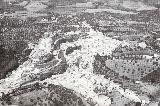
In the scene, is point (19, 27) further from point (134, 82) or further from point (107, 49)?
point (134, 82)

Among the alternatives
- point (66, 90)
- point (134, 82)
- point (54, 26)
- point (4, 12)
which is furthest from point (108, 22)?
point (66, 90)

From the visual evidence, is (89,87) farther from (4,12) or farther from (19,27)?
(4,12)

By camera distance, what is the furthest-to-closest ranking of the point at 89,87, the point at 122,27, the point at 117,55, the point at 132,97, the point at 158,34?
the point at 122,27 < the point at 158,34 < the point at 117,55 < the point at 89,87 < the point at 132,97

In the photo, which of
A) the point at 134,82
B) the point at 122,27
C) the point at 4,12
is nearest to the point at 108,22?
the point at 122,27

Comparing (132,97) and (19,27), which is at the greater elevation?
(19,27)

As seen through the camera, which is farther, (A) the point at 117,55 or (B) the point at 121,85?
(A) the point at 117,55

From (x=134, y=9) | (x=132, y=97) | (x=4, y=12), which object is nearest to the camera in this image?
(x=132, y=97)
